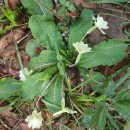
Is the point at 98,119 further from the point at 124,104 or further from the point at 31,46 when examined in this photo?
the point at 31,46

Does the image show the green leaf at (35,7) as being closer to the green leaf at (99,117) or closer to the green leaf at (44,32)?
the green leaf at (44,32)

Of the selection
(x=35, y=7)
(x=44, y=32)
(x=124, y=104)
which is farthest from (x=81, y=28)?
(x=124, y=104)

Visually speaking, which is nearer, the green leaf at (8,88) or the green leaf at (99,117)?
the green leaf at (99,117)

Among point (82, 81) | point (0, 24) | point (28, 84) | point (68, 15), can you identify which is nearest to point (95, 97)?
point (82, 81)

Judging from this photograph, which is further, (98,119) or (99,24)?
(99,24)

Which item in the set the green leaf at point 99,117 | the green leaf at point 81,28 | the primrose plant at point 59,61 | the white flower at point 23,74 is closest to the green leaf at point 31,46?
the primrose plant at point 59,61

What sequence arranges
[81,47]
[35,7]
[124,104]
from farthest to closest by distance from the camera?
1. [35,7]
2. [81,47]
3. [124,104]
